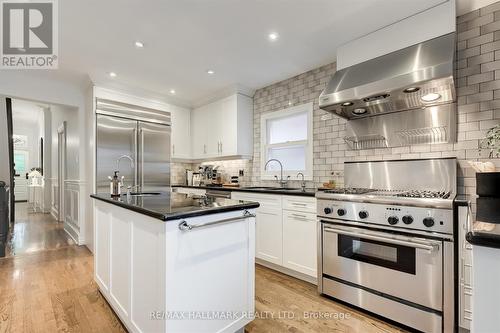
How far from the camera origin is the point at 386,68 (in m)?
2.11

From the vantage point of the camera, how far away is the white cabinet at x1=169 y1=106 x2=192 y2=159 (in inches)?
184

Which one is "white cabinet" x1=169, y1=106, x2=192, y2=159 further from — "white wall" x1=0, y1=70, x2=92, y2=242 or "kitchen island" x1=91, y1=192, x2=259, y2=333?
"kitchen island" x1=91, y1=192, x2=259, y2=333

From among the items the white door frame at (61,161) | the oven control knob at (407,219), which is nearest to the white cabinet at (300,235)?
the oven control knob at (407,219)

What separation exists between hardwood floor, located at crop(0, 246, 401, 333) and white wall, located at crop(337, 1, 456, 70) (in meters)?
2.35

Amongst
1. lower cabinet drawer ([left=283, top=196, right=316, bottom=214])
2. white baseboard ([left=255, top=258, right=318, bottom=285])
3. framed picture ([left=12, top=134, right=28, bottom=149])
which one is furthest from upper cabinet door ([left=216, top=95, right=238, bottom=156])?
framed picture ([left=12, top=134, right=28, bottom=149])

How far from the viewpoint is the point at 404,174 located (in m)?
2.44

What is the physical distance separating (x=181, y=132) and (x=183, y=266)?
3731 millimetres

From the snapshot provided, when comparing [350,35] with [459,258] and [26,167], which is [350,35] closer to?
[459,258]

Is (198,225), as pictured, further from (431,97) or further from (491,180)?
(431,97)

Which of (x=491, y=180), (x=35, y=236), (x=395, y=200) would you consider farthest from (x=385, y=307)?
(x=35, y=236)

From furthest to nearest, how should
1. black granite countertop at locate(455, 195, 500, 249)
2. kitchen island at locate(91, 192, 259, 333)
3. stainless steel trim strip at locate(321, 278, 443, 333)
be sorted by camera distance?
stainless steel trim strip at locate(321, 278, 443, 333), kitchen island at locate(91, 192, 259, 333), black granite countertop at locate(455, 195, 500, 249)

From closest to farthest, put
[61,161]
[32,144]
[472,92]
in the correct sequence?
[472,92]
[61,161]
[32,144]

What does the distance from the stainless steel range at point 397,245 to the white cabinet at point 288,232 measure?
0.22m

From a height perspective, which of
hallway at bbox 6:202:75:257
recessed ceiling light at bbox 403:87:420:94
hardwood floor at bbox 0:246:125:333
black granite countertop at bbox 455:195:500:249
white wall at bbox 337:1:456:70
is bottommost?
hallway at bbox 6:202:75:257
